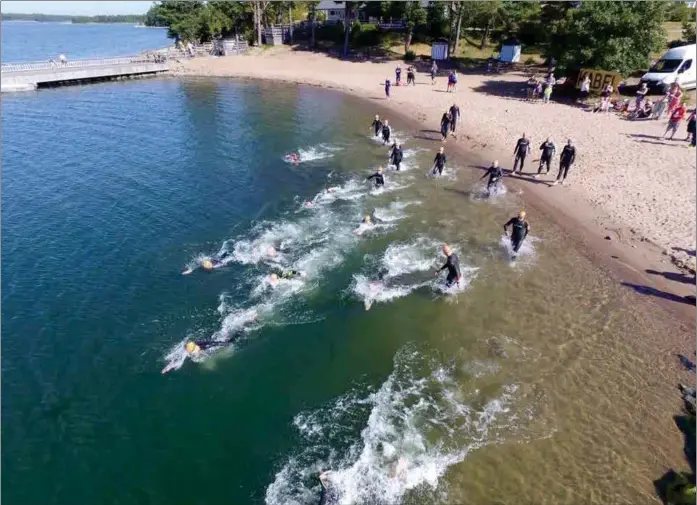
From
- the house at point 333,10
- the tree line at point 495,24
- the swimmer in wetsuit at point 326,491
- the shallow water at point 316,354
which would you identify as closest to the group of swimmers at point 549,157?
the shallow water at point 316,354

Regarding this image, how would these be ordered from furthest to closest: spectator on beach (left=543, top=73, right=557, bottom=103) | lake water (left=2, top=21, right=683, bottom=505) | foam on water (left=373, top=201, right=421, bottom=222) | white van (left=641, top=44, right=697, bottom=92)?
spectator on beach (left=543, top=73, right=557, bottom=103) < white van (left=641, top=44, right=697, bottom=92) < foam on water (left=373, top=201, right=421, bottom=222) < lake water (left=2, top=21, right=683, bottom=505)

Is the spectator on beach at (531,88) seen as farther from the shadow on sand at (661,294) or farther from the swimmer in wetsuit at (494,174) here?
the shadow on sand at (661,294)

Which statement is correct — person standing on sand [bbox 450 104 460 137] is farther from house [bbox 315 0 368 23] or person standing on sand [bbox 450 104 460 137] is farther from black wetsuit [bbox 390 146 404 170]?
house [bbox 315 0 368 23]

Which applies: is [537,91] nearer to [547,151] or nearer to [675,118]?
[675,118]

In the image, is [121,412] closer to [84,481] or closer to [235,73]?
[84,481]

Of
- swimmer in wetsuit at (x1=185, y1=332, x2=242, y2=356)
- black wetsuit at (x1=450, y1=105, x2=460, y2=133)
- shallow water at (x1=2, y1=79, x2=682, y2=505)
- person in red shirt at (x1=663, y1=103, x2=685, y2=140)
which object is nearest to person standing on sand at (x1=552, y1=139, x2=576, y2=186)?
shallow water at (x1=2, y1=79, x2=682, y2=505)

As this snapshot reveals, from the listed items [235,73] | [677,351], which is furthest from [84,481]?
[235,73]
